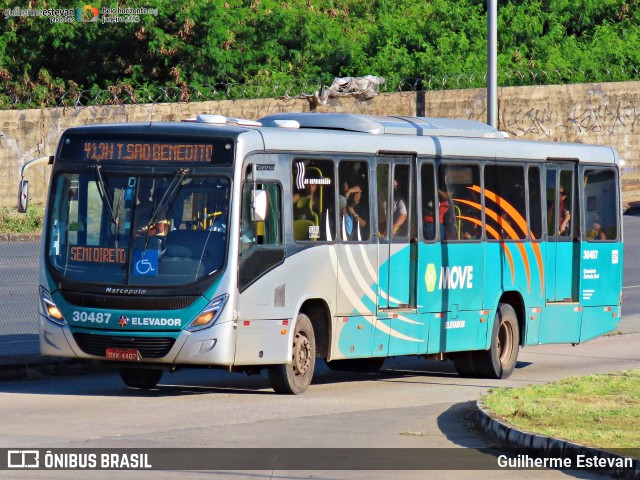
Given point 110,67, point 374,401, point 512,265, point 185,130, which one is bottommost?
point 374,401

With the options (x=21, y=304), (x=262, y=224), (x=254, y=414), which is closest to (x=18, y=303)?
(x=21, y=304)

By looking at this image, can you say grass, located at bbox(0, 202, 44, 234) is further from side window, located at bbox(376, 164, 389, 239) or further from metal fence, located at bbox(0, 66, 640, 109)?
side window, located at bbox(376, 164, 389, 239)

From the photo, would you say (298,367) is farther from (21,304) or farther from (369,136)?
(21,304)

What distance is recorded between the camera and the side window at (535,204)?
18.3 metres

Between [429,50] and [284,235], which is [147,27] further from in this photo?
[284,235]

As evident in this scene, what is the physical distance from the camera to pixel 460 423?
1268 centimetres

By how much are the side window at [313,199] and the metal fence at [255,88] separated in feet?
70.1

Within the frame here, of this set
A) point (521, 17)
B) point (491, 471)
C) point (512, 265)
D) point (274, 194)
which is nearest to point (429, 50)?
point (521, 17)

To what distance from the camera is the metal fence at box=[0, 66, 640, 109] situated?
38.2 metres

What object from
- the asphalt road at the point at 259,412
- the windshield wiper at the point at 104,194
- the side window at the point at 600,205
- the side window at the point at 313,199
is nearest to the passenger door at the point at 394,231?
the side window at the point at 313,199

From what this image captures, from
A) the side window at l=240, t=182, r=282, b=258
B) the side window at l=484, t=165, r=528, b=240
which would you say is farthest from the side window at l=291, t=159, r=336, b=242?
the side window at l=484, t=165, r=528, b=240

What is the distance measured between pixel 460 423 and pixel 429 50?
1261 inches

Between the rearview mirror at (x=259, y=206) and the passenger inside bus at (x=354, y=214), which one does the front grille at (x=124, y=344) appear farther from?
the passenger inside bus at (x=354, y=214)

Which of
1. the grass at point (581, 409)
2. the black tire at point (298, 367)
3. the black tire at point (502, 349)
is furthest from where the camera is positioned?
the black tire at point (502, 349)
